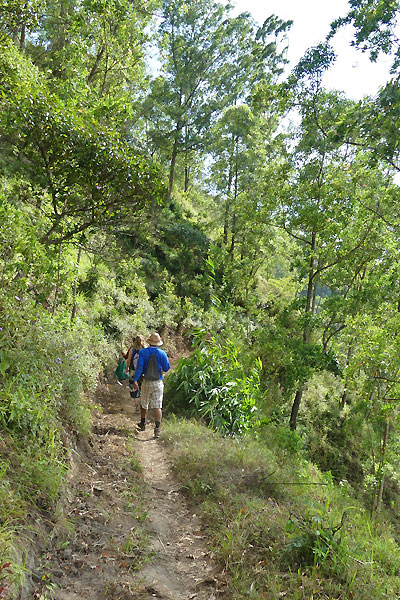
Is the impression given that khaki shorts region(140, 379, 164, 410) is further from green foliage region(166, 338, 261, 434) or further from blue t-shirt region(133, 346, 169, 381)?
green foliage region(166, 338, 261, 434)

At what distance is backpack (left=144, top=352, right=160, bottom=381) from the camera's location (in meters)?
7.11

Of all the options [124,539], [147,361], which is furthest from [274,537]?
[147,361]

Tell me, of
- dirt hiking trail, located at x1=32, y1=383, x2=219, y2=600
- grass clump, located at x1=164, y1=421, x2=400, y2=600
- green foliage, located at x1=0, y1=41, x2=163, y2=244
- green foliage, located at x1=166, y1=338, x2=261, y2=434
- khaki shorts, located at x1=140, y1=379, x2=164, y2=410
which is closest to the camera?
dirt hiking trail, located at x1=32, y1=383, x2=219, y2=600

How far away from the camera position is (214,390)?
7.57 meters

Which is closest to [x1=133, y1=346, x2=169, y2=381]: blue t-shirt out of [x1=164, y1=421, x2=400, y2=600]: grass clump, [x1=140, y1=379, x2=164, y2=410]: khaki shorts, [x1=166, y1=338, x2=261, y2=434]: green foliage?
[x1=140, y1=379, x2=164, y2=410]: khaki shorts

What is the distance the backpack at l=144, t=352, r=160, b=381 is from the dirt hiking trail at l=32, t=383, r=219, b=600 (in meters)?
1.53

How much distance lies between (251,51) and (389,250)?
60.9ft

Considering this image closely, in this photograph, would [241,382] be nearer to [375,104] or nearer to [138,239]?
[375,104]

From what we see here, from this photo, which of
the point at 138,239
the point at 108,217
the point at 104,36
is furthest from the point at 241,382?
the point at 138,239

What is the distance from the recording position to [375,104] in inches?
182

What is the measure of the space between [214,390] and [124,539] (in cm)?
400

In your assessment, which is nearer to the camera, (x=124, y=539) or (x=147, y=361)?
(x=124, y=539)

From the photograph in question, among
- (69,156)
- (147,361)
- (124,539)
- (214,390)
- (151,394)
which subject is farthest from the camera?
(214,390)

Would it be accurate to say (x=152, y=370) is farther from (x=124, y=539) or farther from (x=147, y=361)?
(x=124, y=539)
